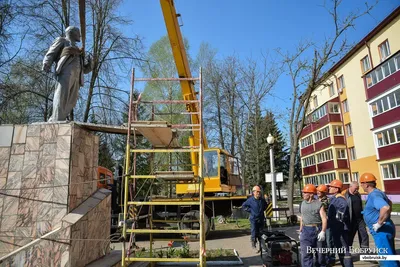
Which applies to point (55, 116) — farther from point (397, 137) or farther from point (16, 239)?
point (397, 137)

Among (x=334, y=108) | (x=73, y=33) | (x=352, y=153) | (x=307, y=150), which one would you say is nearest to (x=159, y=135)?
(x=73, y=33)

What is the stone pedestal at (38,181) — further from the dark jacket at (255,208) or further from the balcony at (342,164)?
the balcony at (342,164)

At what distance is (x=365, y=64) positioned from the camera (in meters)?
28.0

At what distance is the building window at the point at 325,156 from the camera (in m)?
34.8

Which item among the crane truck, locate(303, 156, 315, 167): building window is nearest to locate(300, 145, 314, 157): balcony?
locate(303, 156, 315, 167): building window

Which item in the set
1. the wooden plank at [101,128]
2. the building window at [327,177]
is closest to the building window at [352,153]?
the building window at [327,177]

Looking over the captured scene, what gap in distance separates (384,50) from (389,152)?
8.42 m

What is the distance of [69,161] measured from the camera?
4.56m

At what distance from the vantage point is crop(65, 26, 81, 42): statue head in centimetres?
529

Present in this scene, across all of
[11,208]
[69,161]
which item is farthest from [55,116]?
[11,208]

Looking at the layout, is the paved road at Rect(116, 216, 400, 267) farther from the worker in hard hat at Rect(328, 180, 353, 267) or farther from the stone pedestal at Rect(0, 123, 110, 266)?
the stone pedestal at Rect(0, 123, 110, 266)

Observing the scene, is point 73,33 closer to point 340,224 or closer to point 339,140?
point 340,224

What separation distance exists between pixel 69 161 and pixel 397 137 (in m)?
24.8

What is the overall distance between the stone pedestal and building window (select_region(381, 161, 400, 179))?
24726 mm
